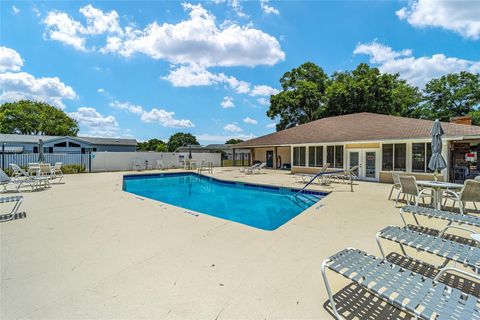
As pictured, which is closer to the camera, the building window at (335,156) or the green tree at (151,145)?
the building window at (335,156)

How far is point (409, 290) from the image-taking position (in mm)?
1737

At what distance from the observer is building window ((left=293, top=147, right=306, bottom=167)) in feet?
54.9

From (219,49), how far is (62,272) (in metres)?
14.6

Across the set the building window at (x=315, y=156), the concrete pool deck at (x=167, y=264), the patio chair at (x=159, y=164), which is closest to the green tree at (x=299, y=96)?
the building window at (x=315, y=156)

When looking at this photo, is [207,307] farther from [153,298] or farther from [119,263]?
[119,263]

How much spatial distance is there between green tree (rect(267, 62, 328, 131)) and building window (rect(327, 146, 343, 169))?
14608mm

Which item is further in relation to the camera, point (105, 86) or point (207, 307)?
point (105, 86)

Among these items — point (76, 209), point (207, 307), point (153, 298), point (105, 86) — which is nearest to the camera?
point (207, 307)

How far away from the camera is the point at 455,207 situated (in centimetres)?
636

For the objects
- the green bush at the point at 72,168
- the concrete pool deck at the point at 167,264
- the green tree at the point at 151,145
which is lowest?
the concrete pool deck at the point at 167,264

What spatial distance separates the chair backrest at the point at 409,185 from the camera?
5910mm

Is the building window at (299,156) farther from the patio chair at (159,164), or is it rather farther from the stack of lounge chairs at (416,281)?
the stack of lounge chairs at (416,281)

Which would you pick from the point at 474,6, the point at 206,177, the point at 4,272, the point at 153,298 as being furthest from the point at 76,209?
the point at 474,6

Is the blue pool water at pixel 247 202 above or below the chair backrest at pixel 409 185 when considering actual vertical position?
below
